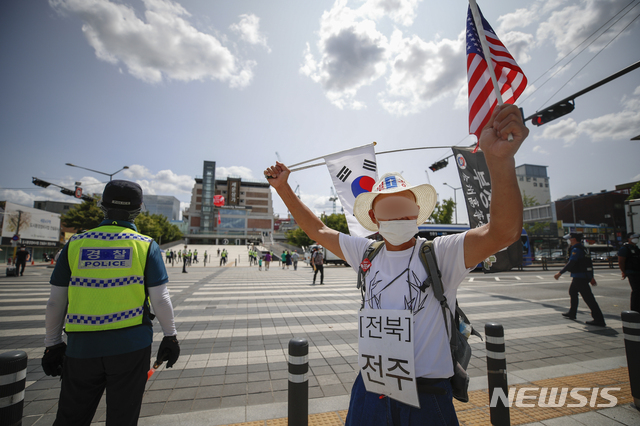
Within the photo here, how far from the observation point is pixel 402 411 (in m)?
1.44

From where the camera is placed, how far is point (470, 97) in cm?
254

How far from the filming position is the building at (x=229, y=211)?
92.5m

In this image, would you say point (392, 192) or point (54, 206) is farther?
point (54, 206)

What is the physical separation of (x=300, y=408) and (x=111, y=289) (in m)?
1.72

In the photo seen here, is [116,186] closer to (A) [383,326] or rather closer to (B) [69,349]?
(B) [69,349]

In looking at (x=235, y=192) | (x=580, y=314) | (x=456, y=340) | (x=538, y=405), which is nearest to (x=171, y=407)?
(x=456, y=340)

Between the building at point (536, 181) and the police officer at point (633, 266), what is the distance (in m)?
96.0

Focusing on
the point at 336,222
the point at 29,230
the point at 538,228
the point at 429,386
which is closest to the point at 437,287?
the point at 429,386

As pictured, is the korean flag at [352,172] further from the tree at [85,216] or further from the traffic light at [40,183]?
the tree at [85,216]

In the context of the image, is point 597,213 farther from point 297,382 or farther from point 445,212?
point 297,382

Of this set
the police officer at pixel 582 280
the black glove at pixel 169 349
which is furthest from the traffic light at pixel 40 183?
the police officer at pixel 582 280

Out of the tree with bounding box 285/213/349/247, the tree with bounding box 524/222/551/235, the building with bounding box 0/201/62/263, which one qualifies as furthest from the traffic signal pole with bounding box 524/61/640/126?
the tree with bounding box 524/222/551/235

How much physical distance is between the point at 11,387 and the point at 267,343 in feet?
12.6

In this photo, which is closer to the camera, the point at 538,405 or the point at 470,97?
the point at 470,97
